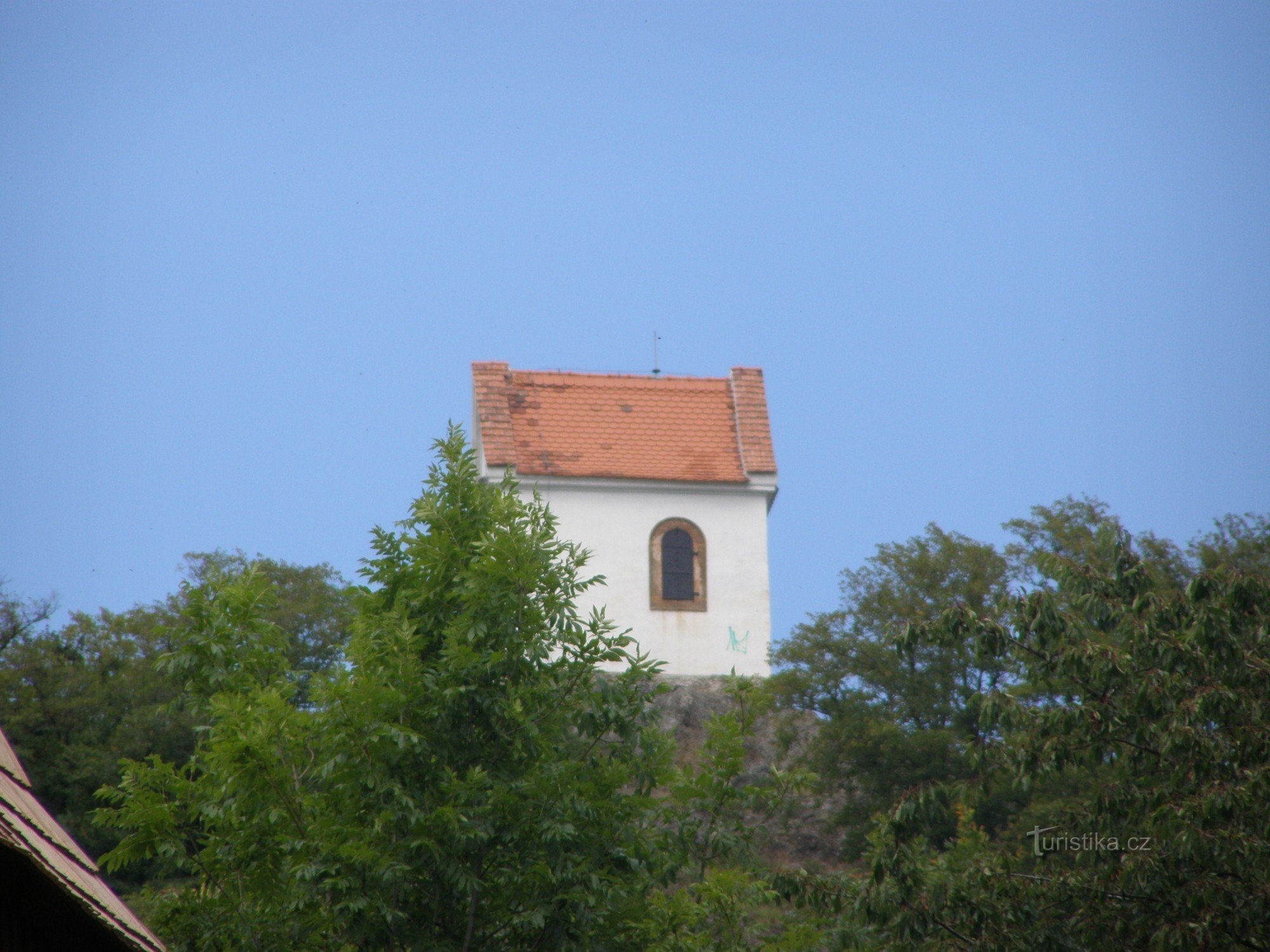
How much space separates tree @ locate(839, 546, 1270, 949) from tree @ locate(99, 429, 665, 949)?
250 cm

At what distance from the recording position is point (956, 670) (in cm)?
3014

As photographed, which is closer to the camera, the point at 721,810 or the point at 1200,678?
the point at 1200,678

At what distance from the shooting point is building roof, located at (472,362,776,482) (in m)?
33.7

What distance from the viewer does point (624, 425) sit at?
34.9 m

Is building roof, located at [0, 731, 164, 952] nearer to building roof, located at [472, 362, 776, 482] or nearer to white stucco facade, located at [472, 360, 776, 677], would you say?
white stucco facade, located at [472, 360, 776, 677]

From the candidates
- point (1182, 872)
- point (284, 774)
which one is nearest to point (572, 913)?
point (284, 774)

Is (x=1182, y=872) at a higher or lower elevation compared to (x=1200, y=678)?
lower

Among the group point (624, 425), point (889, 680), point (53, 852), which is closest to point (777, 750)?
point (889, 680)

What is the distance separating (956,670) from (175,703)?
2012 centimetres

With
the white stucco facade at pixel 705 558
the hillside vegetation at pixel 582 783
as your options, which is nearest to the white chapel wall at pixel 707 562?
the white stucco facade at pixel 705 558

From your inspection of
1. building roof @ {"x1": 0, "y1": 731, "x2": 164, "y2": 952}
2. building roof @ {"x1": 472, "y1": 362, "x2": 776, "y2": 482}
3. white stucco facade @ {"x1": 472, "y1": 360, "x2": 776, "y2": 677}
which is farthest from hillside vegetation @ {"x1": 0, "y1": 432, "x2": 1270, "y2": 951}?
building roof @ {"x1": 472, "y1": 362, "x2": 776, "y2": 482}

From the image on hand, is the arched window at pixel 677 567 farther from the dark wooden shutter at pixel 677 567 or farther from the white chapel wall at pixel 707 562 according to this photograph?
the white chapel wall at pixel 707 562

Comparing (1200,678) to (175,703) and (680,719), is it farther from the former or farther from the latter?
(680,719)

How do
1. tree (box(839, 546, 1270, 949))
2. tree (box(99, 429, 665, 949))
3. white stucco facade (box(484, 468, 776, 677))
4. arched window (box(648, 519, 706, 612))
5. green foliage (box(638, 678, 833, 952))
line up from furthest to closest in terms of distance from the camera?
1. arched window (box(648, 519, 706, 612))
2. white stucco facade (box(484, 468, 776, 677))
3. green foliage (box(638, 678, 833, 952))
4. tree (box(839, 546, 1270, 949))
5. tree (box(99, 429, 665, 949))
